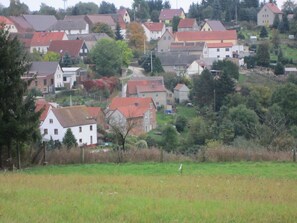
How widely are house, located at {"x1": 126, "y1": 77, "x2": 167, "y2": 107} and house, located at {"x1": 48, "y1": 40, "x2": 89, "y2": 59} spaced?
1324 centimetres

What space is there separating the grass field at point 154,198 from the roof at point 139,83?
36.5 m

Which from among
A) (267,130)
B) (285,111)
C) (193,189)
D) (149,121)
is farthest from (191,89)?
(193,189)

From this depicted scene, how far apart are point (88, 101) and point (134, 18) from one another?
54.7 m

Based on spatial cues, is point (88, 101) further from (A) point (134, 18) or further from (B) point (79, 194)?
(A) point (134, 18)

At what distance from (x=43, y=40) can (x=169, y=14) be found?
113ft

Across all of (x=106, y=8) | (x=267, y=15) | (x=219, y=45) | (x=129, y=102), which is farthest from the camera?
(x=106, y=8)

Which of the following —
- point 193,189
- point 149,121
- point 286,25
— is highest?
point 286,25

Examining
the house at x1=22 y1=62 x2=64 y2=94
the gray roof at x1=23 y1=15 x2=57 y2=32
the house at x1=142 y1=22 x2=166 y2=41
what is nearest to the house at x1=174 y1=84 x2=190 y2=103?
the house at x1=22 y1=62 x2=64 y2=94

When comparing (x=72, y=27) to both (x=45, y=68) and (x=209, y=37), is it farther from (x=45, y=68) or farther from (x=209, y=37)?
(x=45, y=68)

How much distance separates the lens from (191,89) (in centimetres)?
5138

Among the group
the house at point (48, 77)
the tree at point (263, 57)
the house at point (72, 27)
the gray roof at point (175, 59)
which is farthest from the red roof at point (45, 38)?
the tree at point (263, 57)

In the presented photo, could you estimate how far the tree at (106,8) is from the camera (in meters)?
111

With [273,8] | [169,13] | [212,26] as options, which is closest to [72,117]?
[212,26]

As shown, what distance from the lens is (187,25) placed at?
88750 mm
